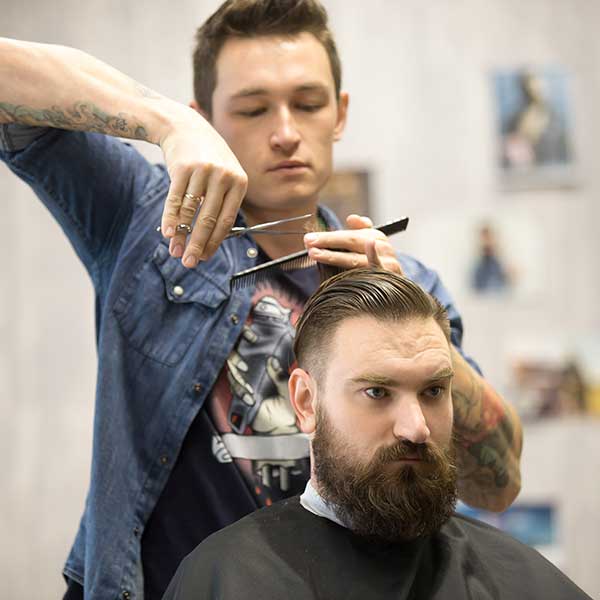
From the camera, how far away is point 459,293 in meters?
3.28

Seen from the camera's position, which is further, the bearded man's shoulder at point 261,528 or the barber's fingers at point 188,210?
the bearded man's shoulder at point 261,528

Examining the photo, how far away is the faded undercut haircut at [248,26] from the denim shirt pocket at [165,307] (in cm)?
33

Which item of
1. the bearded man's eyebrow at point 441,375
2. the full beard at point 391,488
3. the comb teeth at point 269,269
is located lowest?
the full beard at point 391,488

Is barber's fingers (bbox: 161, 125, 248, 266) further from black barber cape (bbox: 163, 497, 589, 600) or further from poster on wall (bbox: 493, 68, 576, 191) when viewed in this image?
poster on wall (bbox: 493, 68, 576, 191)

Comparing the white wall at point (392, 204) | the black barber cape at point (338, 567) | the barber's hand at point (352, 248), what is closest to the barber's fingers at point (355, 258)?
the barber's hand at point (352, 248)

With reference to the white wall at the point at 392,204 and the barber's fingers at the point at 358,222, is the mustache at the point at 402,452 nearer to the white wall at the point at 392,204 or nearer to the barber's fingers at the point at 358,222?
the barber's fingers at the point at 358,222

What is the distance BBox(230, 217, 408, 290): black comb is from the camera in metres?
1.54

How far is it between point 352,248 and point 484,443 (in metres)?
0.49

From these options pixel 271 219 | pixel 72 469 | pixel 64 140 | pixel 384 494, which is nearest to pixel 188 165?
pixel 64 140

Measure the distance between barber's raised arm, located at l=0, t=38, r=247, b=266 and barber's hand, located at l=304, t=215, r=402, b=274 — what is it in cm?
19

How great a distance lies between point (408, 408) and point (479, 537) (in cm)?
37

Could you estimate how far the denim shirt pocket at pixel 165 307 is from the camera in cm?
163

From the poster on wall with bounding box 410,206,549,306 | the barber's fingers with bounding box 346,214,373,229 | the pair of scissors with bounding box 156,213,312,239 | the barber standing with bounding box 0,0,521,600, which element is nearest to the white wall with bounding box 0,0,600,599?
the poster on wall with bounding box 410,206,549,306

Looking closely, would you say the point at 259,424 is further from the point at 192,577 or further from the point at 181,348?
the point at 192,577
